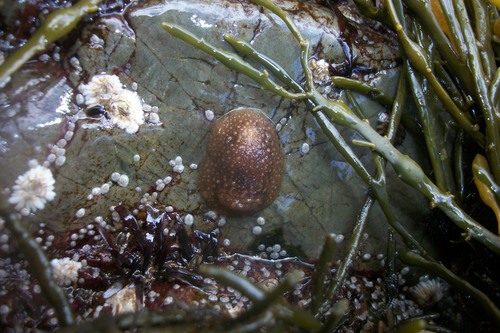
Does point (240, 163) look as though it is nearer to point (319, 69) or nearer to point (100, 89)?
point (319, 69)

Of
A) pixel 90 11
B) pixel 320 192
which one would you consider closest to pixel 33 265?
pixel 90 11

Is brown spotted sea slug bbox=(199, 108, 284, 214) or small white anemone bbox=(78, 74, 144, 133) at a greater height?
small white anemone bbox=(78, 74, 144, 133)

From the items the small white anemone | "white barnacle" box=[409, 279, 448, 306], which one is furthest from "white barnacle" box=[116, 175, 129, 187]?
"white barnacle" box=[409, 279, 448, 306]

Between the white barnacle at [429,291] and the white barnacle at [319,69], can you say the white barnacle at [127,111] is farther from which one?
the white barnacle at [429,291]

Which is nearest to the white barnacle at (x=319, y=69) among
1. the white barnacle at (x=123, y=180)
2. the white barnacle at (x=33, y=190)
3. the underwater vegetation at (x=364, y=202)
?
the underwater vegetation at (x=364, y=202)

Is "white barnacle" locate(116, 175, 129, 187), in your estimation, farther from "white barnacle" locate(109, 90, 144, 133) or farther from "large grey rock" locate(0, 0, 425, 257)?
"white barnacle" locate(109, 90, 144, 133)

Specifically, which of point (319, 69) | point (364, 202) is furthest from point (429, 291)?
point (319, 69)
